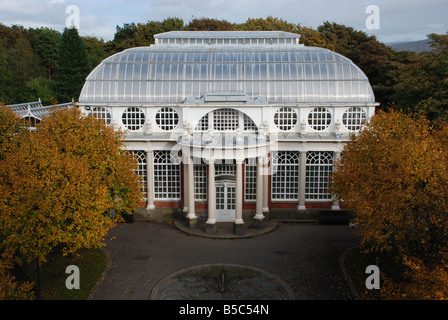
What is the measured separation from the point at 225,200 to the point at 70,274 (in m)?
14.9

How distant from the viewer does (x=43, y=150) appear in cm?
2273

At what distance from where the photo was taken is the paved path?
2475cm

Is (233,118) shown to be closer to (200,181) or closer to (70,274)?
(200,181)

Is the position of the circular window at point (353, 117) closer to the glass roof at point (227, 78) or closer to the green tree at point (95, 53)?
the glass roof at point (227, 78)

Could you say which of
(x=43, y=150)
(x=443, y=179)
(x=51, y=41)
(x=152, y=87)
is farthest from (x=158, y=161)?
(x=51, y=41)

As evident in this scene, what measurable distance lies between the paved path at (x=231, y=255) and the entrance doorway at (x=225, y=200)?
3815mm

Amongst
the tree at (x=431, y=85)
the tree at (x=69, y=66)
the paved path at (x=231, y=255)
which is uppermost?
the tree at (x=69, y=66)

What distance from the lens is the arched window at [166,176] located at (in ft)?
121

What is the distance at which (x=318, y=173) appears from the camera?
3675cm

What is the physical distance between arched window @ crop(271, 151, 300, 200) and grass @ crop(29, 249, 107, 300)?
16.8 m

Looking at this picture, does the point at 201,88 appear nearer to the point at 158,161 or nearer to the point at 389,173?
the point at 158,161

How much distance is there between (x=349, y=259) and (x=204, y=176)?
1489 cm

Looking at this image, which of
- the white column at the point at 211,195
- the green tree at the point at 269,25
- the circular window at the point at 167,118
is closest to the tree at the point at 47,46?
the green tree at the point at 269,25
